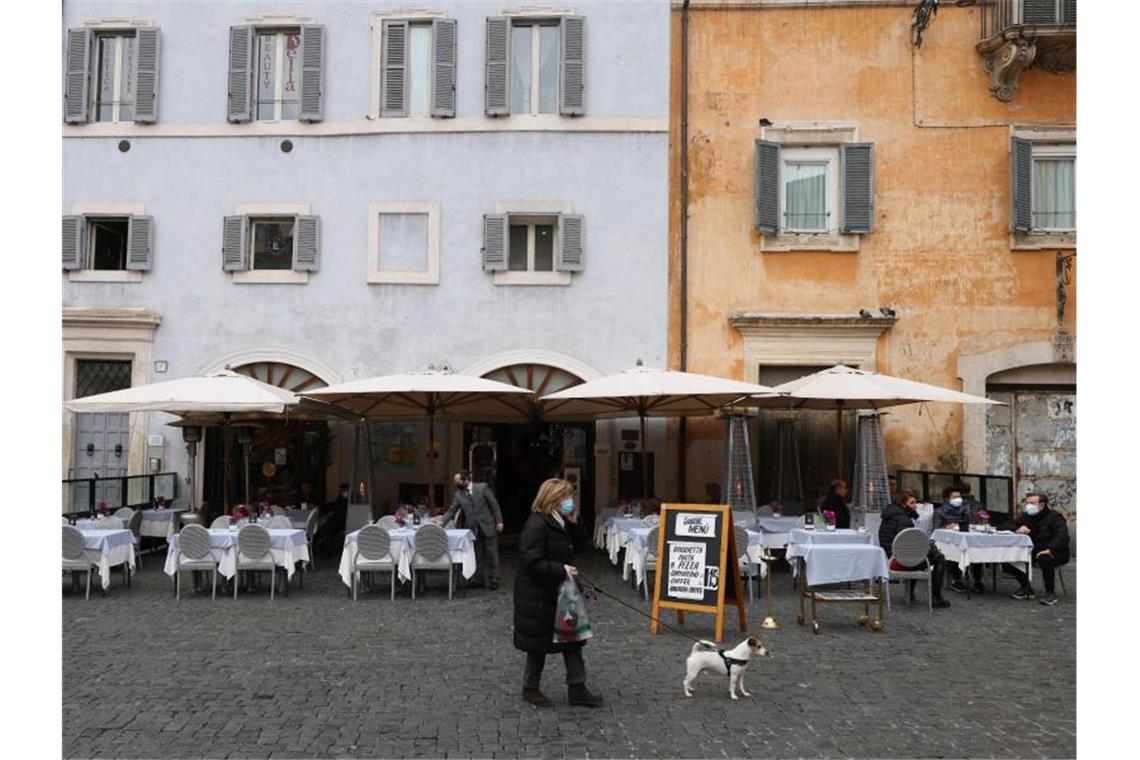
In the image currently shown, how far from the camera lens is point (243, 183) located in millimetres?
17188

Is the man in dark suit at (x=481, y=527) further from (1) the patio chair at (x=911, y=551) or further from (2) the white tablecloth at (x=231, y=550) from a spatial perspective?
(1) the patio chair at (x=911, y=551)

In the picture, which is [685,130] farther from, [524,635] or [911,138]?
[524,635]

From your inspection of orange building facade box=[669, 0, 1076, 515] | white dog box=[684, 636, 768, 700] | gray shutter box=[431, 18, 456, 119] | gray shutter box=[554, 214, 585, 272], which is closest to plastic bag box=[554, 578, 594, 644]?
white dog box=[684, 636, 768, 700]

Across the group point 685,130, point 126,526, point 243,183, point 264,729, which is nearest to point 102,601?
point 126,526

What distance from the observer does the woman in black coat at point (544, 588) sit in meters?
6.66

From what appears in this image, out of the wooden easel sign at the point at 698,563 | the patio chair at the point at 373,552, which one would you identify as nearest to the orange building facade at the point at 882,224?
the patio chair at the point at 373,552

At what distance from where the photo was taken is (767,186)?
1647 centimetres

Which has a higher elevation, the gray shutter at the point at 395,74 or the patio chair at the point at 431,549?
the gray shutter at the point at 395,74

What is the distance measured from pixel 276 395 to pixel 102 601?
3.48 m

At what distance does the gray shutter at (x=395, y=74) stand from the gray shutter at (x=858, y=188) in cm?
747

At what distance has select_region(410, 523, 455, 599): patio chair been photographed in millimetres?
11305

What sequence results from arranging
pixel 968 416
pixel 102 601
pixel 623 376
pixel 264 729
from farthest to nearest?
pixel 968 416 → pixel 623 376 → pixel 102 601 → pixel 264 729

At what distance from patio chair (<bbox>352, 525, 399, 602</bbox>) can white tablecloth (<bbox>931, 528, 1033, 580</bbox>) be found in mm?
6241

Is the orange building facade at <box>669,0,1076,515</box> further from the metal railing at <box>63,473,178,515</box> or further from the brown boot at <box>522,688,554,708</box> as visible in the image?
the brown boot at <box>522,688,554,708</box>
